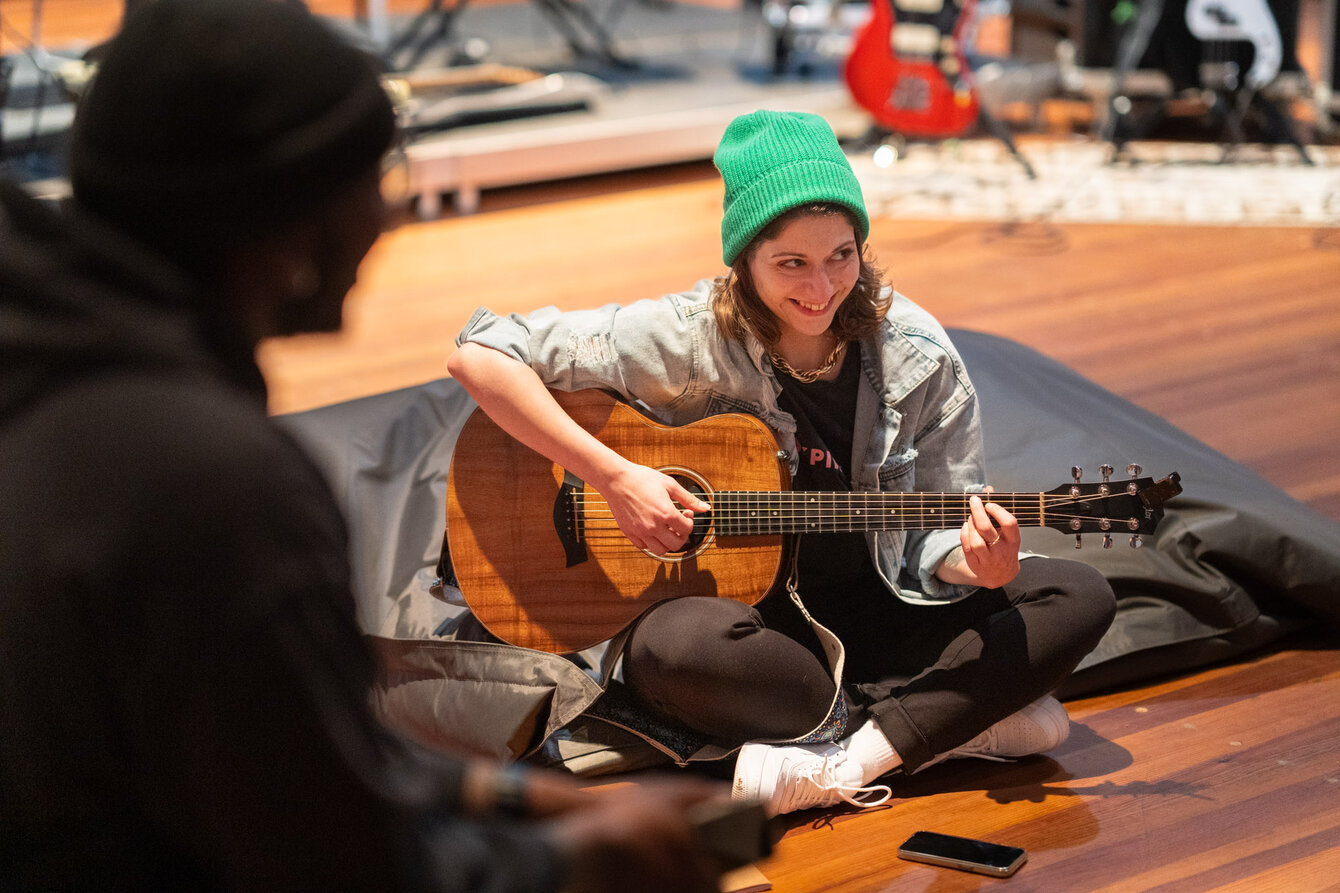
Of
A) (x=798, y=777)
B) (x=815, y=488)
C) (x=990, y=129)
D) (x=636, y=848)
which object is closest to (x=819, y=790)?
(x=798, y=777)

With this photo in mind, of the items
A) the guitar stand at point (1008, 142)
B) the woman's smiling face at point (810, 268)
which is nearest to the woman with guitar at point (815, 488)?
the woman's smiling face at point (810, 268)

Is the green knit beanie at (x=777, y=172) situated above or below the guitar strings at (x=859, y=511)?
above

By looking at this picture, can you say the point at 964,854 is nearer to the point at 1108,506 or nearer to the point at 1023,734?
the point at 1023,734

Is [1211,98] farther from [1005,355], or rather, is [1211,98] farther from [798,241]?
[798,241]

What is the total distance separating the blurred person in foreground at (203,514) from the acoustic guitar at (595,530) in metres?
1.05

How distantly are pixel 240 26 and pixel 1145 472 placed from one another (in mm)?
2022

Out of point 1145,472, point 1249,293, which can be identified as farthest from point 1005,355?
point 1249,293

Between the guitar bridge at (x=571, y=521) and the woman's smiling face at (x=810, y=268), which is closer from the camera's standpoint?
the woman's smiling face at (x=810, y=268)

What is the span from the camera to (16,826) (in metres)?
0.97

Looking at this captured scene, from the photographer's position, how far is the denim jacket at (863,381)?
6.52 feet

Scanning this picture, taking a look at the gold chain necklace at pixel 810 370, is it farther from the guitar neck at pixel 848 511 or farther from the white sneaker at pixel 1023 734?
the white sneaker at pixel 1023 734

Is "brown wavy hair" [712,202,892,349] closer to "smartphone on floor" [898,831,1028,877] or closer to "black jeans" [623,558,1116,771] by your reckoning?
"black jeans" [623,558,1116,771]

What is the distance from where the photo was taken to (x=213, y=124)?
2.83 ft

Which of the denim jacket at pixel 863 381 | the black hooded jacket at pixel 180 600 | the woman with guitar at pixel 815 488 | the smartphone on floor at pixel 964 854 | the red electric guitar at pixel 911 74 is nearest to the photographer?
the black hooded jacket at pixel 180 600
